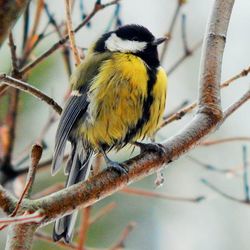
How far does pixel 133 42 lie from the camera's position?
193 cm

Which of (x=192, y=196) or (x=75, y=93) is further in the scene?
(x=192, y=196)

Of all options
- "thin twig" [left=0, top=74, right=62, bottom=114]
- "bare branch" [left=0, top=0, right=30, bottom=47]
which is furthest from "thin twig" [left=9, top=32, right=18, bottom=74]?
"bare branch" [left=0, top=0, right=30, bottom=47]

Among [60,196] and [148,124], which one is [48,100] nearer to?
[60,196]

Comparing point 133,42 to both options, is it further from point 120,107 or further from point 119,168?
point 119,168

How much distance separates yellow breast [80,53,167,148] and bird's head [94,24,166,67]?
13cm

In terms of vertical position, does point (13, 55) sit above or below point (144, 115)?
above

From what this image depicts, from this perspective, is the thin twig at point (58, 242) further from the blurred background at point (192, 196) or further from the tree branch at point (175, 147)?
the blurred background at point (192, 196)

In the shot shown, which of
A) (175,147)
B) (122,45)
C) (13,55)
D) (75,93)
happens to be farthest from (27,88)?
(122,45)

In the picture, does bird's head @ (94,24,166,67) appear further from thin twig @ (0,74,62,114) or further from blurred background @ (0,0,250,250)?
blurred background @ (0,0,250,250)

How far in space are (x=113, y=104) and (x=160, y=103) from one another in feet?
0.42

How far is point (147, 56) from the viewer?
6.13 feet

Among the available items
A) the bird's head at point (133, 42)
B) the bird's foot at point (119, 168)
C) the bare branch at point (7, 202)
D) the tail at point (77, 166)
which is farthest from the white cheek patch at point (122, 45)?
the bare branch at point (7, 202)

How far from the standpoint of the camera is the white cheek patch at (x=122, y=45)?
1888 mm

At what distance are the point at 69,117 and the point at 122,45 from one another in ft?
1.12
